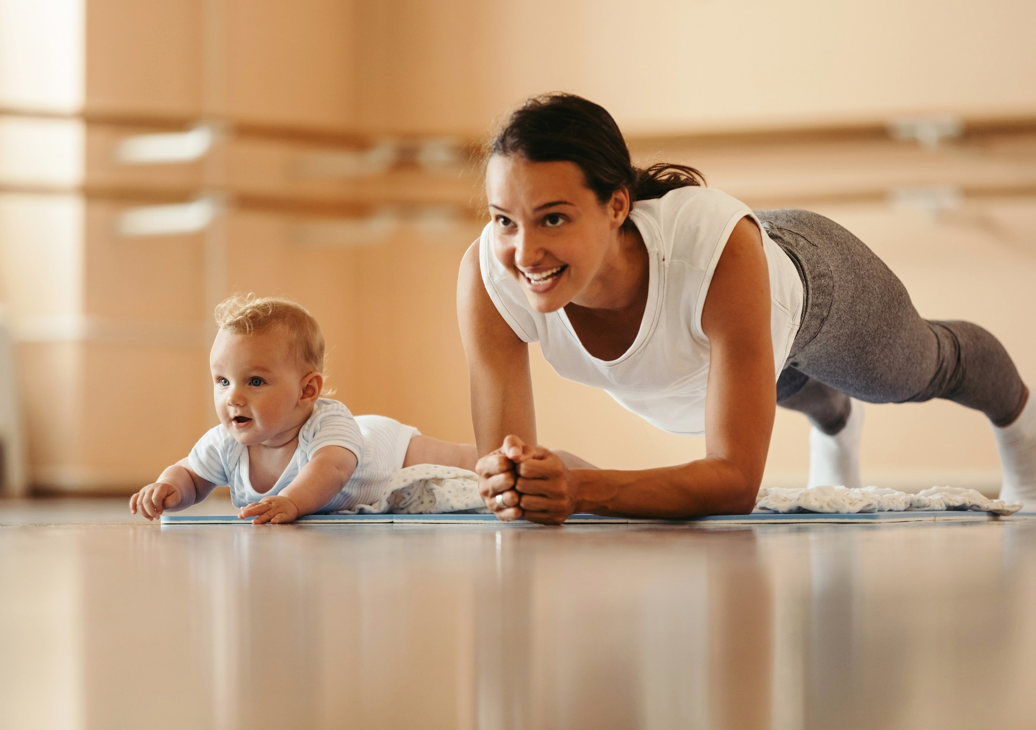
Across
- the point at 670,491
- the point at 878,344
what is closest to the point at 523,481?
the point at 670,491

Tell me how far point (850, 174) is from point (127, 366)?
6.37ft

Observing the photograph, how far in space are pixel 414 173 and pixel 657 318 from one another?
2.15 metres

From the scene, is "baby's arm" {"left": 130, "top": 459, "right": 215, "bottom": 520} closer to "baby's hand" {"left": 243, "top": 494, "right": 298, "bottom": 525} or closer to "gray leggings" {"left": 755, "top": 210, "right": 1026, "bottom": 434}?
"baby's hand" {"left": 243, "top": 494, "right": 298, "bottom": 525}

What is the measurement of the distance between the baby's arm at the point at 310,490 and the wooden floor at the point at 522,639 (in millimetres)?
333

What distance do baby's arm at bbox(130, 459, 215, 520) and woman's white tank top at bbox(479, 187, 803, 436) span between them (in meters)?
0.43

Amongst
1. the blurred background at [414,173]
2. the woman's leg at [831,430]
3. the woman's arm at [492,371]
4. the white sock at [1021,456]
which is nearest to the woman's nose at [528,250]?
the woman's arm at [492,371]

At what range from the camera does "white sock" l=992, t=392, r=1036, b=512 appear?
4.80 ft

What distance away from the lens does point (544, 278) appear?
1.03 meters

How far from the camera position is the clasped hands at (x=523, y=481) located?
34.4 inches

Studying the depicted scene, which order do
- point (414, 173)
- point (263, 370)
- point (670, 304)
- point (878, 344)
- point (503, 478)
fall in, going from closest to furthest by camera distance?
point (503, 478), point (670, 304), point (263, 370), point (878, 344), point (414, 173)

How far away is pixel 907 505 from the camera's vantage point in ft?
3.88

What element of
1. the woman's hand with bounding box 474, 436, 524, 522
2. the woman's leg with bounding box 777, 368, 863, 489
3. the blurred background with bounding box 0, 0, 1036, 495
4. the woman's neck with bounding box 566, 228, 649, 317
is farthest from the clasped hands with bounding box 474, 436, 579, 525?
the blurred background with bounding box 0, 0, 1036, 495

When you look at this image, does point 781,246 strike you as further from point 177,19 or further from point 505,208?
point 177,19

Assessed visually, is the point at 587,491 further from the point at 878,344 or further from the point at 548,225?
the point at 878,344
